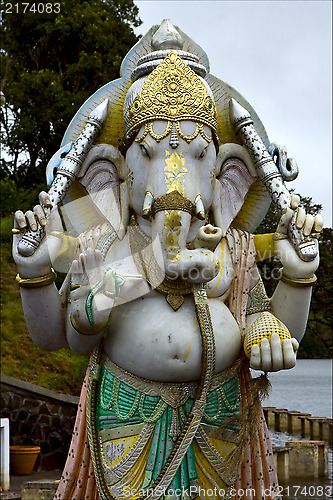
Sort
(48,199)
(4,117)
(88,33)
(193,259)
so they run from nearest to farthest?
(193,259) < (48,199) < (88,33) < (4,117)

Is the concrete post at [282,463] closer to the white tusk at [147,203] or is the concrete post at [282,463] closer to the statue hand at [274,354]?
the statue hand at [274,354]

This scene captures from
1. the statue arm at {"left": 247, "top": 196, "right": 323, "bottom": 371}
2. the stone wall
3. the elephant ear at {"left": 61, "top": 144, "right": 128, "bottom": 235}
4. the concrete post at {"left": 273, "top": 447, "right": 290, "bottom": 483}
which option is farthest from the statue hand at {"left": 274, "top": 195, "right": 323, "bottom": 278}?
the concrete post at {"left": 273, "top": 447, "right": 290, "bottom": 483}

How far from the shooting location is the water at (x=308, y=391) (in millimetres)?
28672

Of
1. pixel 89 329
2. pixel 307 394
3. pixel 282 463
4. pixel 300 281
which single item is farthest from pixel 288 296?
pixel 307 394

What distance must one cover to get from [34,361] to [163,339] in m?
7.72

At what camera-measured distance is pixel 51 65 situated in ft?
51.3

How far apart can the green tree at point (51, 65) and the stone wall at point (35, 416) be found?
18.9 feet

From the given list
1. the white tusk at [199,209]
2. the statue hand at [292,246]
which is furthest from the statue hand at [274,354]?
the white tusk at [199,209]

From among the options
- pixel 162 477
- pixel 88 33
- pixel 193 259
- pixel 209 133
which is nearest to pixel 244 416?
pixel 162 477

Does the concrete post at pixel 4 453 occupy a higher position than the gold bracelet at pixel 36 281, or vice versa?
the gold bracelet at pixel 36 281

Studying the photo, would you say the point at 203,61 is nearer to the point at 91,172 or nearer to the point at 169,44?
the point at 169,44

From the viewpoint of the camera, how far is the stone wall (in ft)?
29.8

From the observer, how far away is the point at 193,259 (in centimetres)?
265

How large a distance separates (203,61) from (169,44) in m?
0.18
